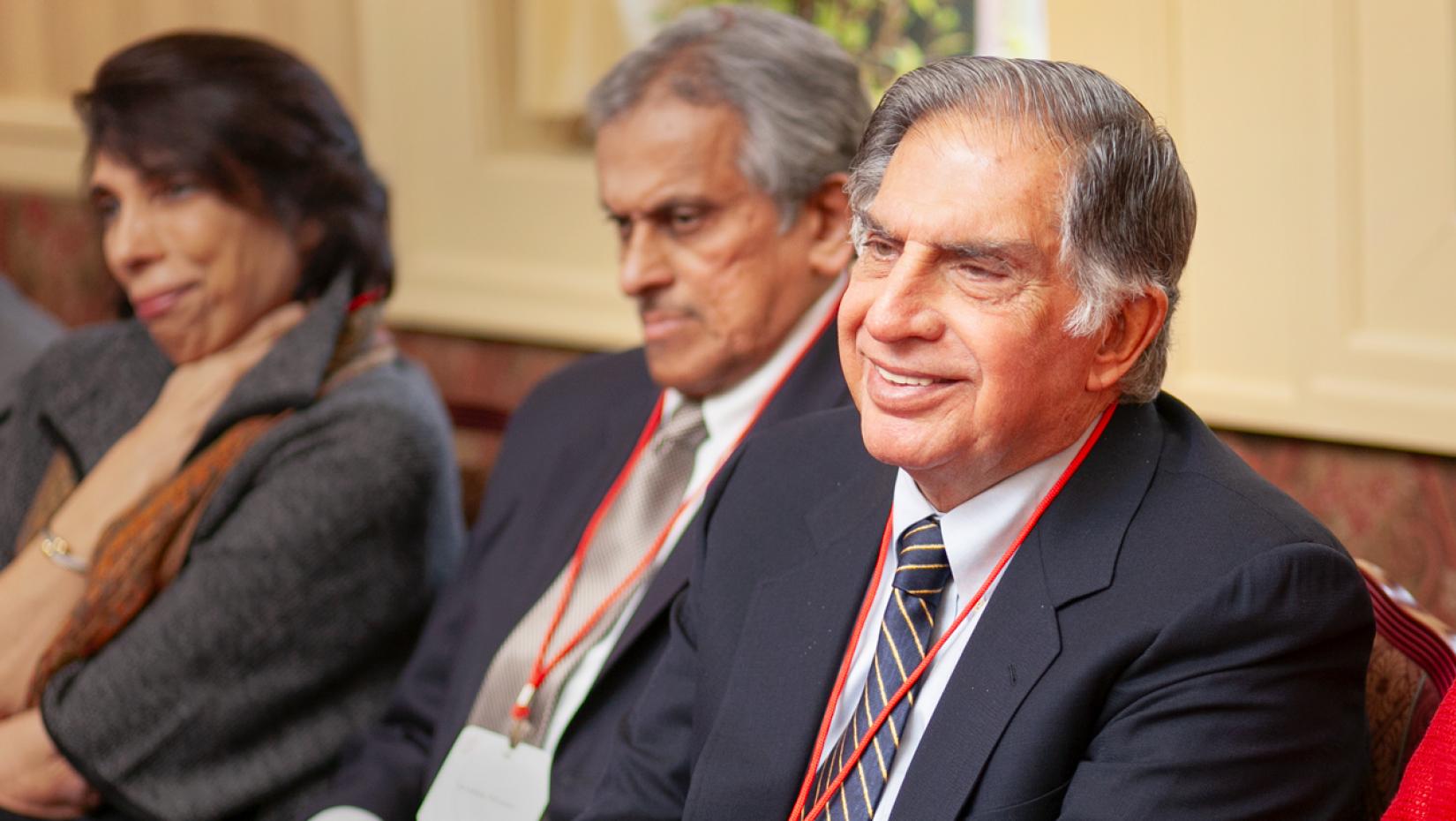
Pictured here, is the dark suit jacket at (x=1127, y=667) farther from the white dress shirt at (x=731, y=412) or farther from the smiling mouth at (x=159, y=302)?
the smiling mouth at (x=159, y=302)

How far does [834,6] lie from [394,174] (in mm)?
1106

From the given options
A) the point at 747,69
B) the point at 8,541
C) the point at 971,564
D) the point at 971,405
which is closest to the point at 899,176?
the point at 971,405

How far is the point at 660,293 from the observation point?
2146 millimetres

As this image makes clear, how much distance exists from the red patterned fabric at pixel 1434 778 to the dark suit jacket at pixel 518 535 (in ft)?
2.94

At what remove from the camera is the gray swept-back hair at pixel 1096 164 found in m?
1.35

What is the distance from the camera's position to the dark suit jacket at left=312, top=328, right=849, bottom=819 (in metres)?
2.19

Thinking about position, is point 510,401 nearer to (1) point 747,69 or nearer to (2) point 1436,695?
(1) point 747,69

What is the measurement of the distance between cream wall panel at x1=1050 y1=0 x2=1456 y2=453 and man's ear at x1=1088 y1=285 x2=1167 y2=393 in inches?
36.0

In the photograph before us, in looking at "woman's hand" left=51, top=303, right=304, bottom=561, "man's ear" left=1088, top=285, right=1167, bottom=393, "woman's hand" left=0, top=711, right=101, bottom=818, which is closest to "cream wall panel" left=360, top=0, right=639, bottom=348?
"woman's hand" left=51, top=303, right=304, bottom=561

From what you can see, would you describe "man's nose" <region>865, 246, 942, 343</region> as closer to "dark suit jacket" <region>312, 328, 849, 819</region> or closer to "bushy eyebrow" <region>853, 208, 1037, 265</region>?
"bushy eyebrow" <region>853, 208, 1037, 265</region>

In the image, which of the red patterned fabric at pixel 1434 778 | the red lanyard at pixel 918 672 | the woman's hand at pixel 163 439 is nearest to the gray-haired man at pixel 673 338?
the red lanyard at pixel 918 672

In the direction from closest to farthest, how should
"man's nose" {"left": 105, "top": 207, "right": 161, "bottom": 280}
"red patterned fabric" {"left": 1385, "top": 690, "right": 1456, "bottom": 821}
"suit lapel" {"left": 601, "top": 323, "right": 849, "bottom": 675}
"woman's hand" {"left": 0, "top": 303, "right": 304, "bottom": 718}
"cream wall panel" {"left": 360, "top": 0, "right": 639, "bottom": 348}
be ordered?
1. "red patterned fabric" {"left": 1385, "top": 690, "right": 1456, "bottom": 821}
2. "suit lapel" {"left": 601, "top": 323, "right": 849, "bottom": 675}
3. "woman's hand" {"left": 0, "top": 303, "right": 304, "bottom": 718}
4. "man's nose" {"left": 105, "top": 207, "right": 161, "bottom": 280}
5. "cream wall panel" {"left": 360, "top": 0, "right": 639, "bottom": 348}

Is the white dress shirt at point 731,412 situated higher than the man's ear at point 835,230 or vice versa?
the man's ear at point 835,230

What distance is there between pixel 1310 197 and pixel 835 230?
2.32ft
